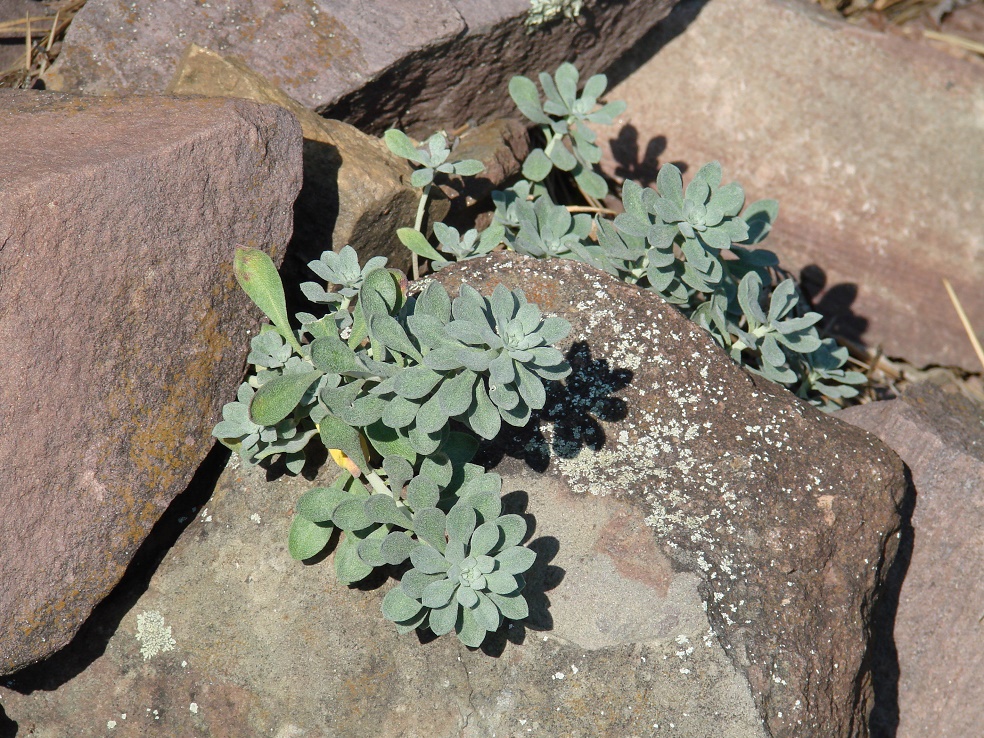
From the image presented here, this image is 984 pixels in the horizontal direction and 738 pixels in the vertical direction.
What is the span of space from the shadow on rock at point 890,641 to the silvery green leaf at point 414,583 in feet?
5.13

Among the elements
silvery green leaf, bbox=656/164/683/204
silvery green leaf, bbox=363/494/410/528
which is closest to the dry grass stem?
silvery green leaf, bbox=656/164/683/204

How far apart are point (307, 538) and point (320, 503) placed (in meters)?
0.11

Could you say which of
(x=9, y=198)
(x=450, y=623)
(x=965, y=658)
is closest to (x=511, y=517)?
(x=450, y=623)

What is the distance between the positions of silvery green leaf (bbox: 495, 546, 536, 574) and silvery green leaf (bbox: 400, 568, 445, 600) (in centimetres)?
17

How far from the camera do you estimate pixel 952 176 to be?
3789 millimetres

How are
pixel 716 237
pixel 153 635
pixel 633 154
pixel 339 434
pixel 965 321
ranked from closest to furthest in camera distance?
1. pixel 339 434
2. pixel 153 635
3. pixel 716 237
4. pixel 965 321
5. pixel 633 154

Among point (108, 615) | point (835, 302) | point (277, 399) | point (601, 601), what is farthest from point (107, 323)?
point (835, 302)

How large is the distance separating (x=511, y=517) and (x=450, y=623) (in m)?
0.28

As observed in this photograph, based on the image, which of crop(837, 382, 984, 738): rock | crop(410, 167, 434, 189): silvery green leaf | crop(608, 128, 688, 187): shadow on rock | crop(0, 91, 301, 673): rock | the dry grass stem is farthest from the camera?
crop(608, 128, 688, 187): shadow on rock

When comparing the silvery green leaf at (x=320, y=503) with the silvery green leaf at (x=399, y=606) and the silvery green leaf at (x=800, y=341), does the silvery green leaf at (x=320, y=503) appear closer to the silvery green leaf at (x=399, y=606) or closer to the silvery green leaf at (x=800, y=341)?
the silvery green leaf at (x=399, y=606)

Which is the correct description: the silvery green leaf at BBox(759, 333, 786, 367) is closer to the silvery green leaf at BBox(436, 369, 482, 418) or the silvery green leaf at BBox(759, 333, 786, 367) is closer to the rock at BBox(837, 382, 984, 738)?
the rock at BBox(837, 382, 984, 738)

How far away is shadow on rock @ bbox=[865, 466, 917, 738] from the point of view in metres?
2.73

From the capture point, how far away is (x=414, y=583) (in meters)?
1.99

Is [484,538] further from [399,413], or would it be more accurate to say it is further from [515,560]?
[399,413]
